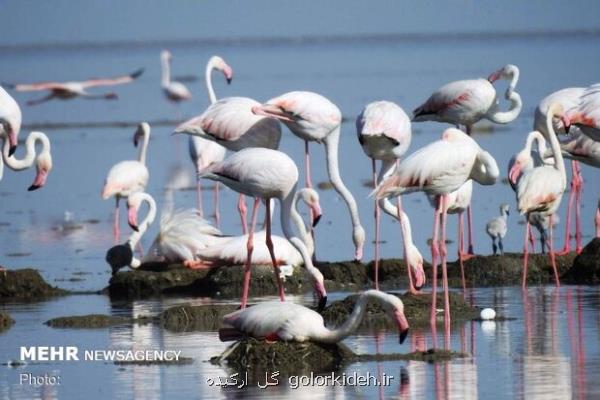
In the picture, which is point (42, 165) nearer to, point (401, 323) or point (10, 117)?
point (10, 117)

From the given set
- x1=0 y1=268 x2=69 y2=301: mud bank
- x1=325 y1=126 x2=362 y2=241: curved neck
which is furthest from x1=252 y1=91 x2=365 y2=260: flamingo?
x1=0 y1=268 x2=69 y2=301: mud bank

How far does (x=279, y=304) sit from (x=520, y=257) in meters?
4.44

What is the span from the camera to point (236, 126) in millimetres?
14125

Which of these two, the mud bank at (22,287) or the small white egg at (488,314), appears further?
the mud bank at (22,287)

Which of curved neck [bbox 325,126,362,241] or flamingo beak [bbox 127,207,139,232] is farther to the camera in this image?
flamingo beak [bbox 127,207,139,232]

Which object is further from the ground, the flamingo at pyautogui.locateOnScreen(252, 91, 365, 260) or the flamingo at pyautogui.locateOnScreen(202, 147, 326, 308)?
the flamingo at pyautogui.locateOnScreen(252, 91, 365, 260)

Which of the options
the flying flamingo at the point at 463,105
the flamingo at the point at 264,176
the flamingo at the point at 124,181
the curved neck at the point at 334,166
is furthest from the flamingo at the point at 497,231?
the flamingo at the point at 124,181

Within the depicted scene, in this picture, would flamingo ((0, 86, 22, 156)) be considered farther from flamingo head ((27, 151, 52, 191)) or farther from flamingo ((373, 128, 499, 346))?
flamingo ((373, 128, 499, 346))

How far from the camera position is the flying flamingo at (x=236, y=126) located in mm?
14133

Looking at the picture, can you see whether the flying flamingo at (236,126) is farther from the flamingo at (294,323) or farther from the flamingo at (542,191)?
the flamingo at (294,323)

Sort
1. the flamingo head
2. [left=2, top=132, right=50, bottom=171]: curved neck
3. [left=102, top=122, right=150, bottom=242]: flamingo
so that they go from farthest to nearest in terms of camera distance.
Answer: [left=102, top=122, right=150, bottom=242]: flamingo → the flamingo head → [left=2, top=132, right=50, bottom=171]: curved neck

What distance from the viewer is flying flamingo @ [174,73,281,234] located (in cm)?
1413

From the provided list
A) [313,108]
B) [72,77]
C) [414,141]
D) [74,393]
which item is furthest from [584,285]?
[72,77]

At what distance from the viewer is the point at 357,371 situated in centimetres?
984
